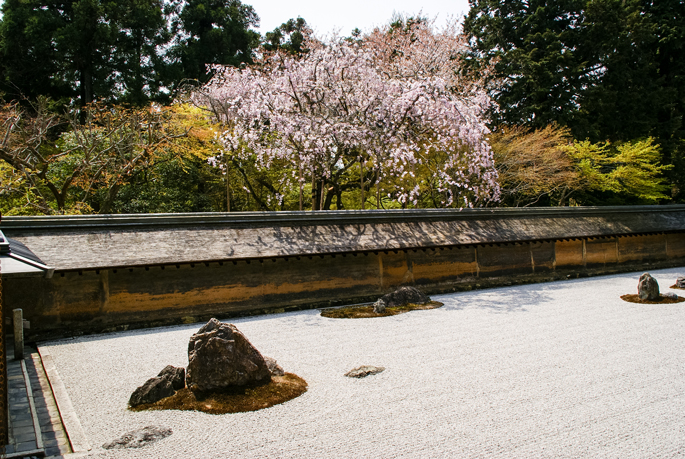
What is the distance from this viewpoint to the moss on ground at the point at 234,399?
14.7ft

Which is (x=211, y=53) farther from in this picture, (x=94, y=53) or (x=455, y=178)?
(x=455, y=178)

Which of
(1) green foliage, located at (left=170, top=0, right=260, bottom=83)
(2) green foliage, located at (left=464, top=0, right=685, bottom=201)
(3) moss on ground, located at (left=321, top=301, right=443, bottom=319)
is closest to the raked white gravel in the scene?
(3) moss on ground, located at (left=321, top=301, right=443, bottom=319)

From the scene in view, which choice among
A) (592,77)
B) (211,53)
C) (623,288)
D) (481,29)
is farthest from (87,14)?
(623,288)

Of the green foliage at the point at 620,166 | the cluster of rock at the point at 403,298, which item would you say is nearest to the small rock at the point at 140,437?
the cluster of rock at the point at 403,298

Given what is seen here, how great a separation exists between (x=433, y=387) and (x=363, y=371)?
33.6 inches

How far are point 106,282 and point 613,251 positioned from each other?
1344cm

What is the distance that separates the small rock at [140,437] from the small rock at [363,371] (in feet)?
6.89

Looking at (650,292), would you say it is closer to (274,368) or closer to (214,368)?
(274,368)

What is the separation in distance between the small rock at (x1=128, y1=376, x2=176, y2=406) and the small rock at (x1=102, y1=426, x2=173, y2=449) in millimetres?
623

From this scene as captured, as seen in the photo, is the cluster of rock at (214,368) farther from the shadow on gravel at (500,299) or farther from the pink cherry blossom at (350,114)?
the pink cherry blossom at (350,114)

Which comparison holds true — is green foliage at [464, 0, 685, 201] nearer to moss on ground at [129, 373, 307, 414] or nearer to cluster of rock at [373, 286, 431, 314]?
cluster of rock at [373, 286, 431, 314]

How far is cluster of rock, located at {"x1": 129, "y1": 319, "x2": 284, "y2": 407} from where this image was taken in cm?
479

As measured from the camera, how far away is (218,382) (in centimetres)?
483

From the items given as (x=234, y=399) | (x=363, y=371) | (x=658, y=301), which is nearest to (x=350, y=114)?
(x=658, y=301)
